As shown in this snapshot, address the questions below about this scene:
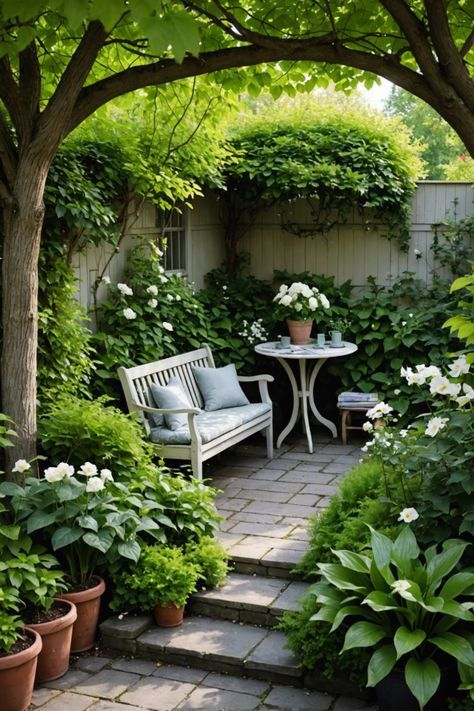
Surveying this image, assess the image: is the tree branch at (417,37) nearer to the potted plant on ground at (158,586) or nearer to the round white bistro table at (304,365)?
the potted plant on ground at (158,586)

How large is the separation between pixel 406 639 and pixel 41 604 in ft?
A: 5.55

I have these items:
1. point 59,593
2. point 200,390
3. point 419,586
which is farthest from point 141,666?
point 200,390

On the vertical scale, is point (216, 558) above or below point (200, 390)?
below

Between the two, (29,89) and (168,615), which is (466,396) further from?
(29,89)

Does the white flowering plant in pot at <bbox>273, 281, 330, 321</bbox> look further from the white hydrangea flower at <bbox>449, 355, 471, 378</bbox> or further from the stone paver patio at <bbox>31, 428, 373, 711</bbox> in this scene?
the white hydrangea flower at <bbox>449, 355, 471, 378</bbox>

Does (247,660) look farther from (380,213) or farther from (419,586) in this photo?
(380,213)

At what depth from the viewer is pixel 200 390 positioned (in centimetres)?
691

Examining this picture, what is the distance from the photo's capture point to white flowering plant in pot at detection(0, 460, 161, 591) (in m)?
4.12

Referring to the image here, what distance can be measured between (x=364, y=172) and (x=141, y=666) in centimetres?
522

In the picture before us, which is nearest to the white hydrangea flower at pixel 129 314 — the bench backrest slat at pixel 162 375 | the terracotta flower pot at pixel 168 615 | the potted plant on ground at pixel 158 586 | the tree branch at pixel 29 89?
the bench backrest slat at pixel 162 375

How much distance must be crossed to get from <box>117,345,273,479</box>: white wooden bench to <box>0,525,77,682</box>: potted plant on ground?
156 cm

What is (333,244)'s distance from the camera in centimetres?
847

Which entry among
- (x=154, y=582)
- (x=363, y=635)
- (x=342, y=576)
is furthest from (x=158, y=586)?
(x=363, y=635)

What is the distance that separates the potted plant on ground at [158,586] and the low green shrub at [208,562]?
0.30ft
